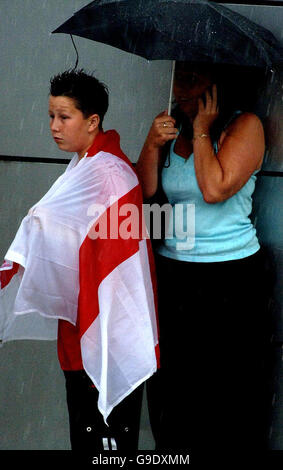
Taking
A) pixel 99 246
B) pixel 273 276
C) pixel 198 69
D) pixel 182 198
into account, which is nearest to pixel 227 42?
pixel 198 69

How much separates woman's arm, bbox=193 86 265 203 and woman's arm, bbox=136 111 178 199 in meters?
0.13

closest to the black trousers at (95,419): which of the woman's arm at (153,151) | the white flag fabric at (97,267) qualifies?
the white flag fabric at (97,267)

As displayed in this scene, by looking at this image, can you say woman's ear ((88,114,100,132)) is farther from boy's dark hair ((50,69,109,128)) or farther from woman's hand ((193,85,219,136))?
woman's hand ((193,85,219,136))

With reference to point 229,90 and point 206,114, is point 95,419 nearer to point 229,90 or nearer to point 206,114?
point 206,114

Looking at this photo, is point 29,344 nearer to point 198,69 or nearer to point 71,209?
point 71,209

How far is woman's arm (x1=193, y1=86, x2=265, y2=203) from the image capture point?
330cm

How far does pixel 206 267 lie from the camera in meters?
3.50

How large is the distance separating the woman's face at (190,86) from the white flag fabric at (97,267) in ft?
1.32

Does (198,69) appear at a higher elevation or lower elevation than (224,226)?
higher

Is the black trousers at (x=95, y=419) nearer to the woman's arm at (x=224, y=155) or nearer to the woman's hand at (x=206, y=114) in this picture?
the woman's arm at (x=224, y=155)

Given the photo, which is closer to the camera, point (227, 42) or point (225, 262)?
point (227, 42)

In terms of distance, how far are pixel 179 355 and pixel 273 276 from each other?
74 cm

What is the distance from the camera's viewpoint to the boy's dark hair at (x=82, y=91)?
10.7 ft

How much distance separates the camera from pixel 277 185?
4.00 meters
